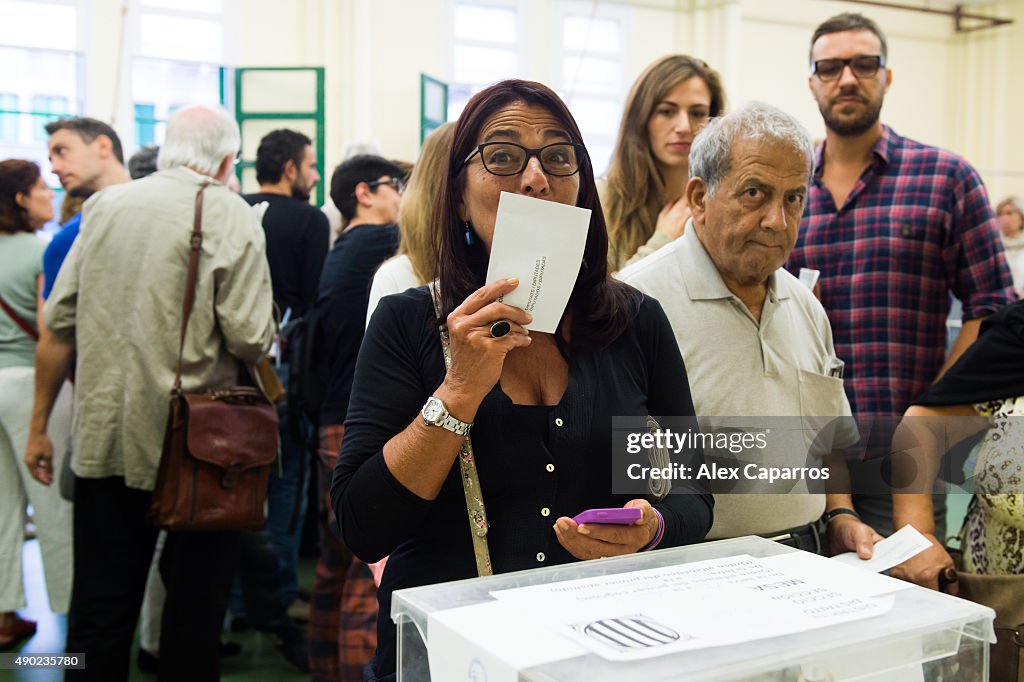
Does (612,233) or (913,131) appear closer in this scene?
(612,233)

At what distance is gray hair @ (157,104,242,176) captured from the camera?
2.63m

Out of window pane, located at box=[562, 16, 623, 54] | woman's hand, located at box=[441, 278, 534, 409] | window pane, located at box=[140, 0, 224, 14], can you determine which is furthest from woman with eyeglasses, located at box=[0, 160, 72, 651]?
window pane, located at box=[562, 16, 623, 54]

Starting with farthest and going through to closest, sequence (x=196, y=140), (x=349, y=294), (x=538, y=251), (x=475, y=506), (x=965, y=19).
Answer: (x=965, y=19) → (x=349, y=294) → (x=196, y=140) → (x=475, y=506) → (x=538, y=251)

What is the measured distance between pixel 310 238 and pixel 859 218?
6.87ft

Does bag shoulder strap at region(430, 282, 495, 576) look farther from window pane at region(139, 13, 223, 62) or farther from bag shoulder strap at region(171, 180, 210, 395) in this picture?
window pane at region(139, 13, 223, 62)

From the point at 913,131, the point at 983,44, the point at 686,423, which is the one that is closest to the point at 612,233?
the point at 686,423

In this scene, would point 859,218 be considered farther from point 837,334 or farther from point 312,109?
point 312,109

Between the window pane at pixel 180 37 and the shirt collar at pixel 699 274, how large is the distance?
302 inches

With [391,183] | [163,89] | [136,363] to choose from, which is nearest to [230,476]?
[136,363]

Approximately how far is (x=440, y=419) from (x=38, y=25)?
8253 millimetres

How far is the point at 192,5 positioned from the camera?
27.4ft

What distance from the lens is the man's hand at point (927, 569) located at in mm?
1635

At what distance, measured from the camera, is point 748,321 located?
1788mm

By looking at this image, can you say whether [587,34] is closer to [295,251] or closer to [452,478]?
[295,251]
